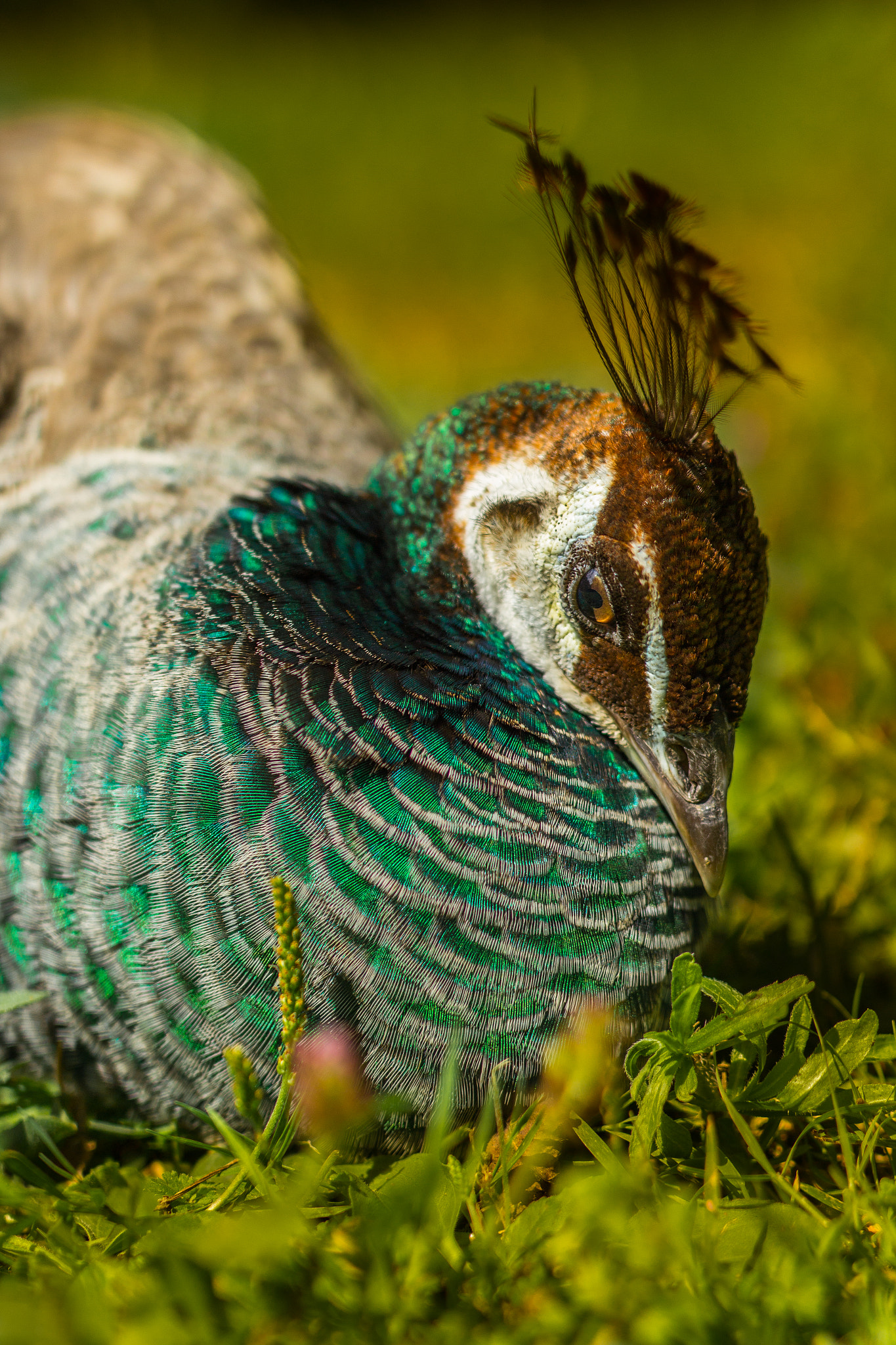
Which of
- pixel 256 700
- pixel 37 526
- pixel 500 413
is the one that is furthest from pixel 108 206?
pixel 256 700

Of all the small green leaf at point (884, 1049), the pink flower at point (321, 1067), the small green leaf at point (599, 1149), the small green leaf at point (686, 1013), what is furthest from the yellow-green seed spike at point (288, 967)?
the small green leaf at point (884, 1049)

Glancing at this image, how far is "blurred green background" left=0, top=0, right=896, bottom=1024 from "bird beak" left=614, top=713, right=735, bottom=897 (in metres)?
0.54

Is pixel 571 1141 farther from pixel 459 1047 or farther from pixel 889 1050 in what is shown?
pixel 889 1050

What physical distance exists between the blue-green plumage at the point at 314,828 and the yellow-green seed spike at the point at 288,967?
0.55ft

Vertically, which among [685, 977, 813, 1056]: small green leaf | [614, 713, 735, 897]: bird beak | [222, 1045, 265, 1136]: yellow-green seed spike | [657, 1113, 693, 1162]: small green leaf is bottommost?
[657, 1113, 693, 1162]: small green leaf

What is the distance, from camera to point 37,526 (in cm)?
261

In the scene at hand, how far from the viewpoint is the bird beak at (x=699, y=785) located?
2055 millimetres

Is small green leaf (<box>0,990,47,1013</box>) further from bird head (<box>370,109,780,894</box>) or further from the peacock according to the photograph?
bird head (<box>370,109,780,894</box>)

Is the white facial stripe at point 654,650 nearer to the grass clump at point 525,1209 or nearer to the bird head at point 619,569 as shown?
the bird head at point 619,569

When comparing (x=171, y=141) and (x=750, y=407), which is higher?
(x=171, y=141)

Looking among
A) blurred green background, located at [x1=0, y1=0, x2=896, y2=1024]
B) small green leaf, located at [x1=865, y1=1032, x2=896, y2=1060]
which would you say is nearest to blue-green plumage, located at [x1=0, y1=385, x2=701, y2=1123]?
small green leaf, located at [x1=865, y1=1032, x2=896, y2=1060]

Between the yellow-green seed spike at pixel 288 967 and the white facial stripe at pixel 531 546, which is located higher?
the white facial stripe at pixel 531 546

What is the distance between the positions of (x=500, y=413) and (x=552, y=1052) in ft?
3.81

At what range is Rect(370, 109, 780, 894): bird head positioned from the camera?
2.02m
